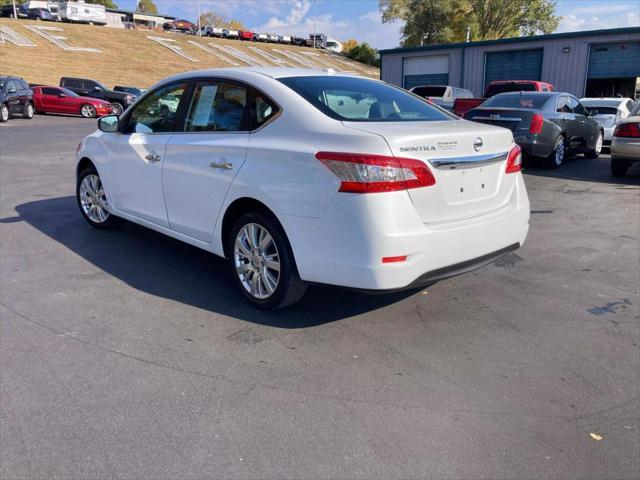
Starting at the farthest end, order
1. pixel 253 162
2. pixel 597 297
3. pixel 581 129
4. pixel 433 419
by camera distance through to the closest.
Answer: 1. pixel 581 129
2. pixel 597 297
3. pixel 253 162
4. pixel 433 419

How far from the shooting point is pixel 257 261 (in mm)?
4055

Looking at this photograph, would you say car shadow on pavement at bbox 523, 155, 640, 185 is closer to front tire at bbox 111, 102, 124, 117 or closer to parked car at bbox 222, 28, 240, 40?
front tire at bbox 111, 102, 124, 117

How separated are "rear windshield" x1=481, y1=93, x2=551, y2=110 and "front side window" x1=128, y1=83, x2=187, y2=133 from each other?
8.00 metres

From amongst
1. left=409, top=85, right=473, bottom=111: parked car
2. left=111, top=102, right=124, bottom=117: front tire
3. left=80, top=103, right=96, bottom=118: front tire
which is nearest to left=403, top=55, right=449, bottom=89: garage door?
left=409, top=85, right=473, bottom=111: parked car

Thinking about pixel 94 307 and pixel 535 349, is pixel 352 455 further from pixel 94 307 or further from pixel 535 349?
pixel 94 307

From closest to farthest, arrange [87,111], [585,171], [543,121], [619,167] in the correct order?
[619,167] < [543,121] < [585,171] < [87,111]

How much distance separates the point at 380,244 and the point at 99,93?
31.1 metres

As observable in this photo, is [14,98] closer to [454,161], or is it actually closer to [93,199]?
[93,199]

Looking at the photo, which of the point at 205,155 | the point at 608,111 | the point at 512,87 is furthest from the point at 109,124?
the point at 512,87

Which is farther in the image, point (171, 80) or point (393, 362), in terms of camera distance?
point (171, 80)

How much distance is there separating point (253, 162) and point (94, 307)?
1.61 meters

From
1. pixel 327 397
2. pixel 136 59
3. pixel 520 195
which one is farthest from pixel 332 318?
pixel 136 59

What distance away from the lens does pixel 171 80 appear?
4.95 meters

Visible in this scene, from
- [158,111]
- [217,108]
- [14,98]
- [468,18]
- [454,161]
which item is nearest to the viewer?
[454,161]
